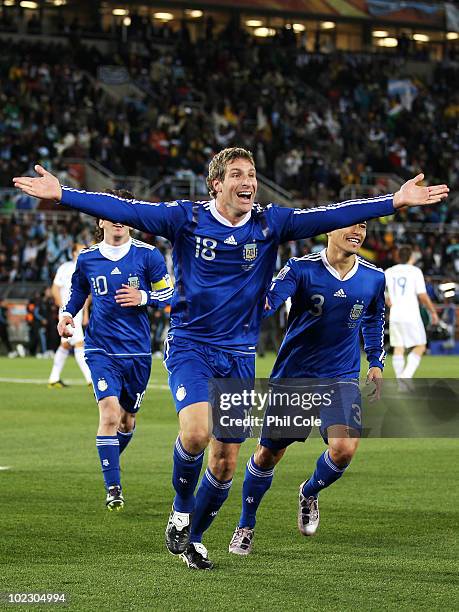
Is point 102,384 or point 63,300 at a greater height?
point 102,384

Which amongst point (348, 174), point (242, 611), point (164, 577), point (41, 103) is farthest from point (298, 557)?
point (348, 174)

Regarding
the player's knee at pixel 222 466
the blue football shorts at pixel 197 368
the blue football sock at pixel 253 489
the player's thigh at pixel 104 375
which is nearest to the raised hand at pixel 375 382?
the blue football sock at pixel 253 489

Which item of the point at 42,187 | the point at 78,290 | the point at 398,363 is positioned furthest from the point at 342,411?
the point at 398,363

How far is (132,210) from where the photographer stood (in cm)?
703

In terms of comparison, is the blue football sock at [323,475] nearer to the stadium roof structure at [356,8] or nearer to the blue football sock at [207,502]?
the blue football sock at [207,502]

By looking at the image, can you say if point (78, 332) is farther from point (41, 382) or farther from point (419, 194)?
point (419, 194)

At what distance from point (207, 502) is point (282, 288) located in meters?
1.41

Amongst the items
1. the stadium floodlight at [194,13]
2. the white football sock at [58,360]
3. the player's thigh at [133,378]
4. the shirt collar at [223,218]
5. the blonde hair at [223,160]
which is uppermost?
the stadium floodlight at [194,13]

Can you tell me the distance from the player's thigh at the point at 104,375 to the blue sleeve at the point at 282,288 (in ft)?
7.49

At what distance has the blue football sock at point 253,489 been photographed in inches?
314

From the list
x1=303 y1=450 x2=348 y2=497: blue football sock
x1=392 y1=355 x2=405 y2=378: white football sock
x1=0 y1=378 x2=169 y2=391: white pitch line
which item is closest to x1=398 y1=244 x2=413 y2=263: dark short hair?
x1=392 y1=355 x2=405 y2=378: white football sock

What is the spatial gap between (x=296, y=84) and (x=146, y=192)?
1287 centimetres

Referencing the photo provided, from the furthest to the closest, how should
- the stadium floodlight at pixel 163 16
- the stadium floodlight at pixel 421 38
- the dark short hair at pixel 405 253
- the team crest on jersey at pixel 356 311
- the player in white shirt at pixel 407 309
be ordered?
the stadium floodlight at pixel 421 38
the stadium floodlight at pixel 163 16
the player in white shirt at pixel 407 309
the dark short hair at pixel 405 253
the team crest on jersey at pixel 356 311

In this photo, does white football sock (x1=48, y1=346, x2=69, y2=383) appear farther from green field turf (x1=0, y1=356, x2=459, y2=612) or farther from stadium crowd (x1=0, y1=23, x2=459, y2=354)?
stadium crowd (x1=0, y1=23, x2=459, y2=354)
